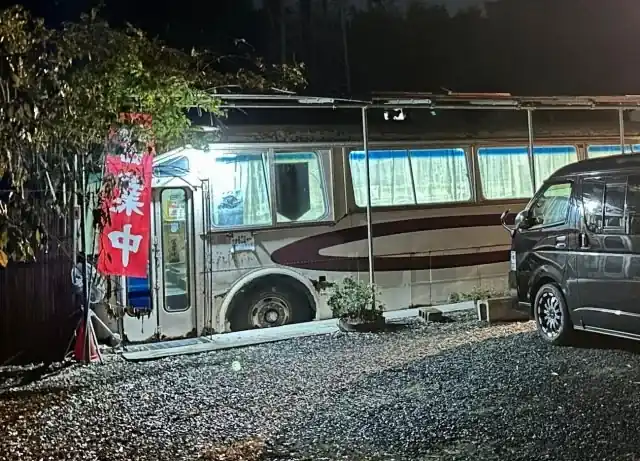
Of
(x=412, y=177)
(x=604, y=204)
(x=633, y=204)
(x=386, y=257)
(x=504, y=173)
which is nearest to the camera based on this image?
(x=633, y=204)

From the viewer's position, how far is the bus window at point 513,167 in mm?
12516

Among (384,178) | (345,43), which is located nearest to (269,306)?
(384,178)

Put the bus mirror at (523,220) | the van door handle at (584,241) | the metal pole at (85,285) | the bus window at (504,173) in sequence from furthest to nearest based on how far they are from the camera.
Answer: the bus window at (504,173), the bus mirror at (523,220), the metal pole at (85,285), the van door handle at (584,241)

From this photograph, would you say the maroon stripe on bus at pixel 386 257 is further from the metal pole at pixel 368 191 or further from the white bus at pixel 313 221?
the metal pole at pixel 368 191

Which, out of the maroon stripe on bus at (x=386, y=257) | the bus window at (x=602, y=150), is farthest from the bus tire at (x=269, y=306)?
the bus window at (x=602, y=150)

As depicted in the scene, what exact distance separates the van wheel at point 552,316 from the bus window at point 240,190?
12.2ft

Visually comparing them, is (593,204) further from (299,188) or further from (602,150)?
(602,150)

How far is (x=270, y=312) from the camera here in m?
11.1

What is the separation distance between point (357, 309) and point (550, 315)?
2.62 m

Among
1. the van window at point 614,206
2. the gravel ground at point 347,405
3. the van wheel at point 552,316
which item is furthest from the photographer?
the van wheel at point 552,316

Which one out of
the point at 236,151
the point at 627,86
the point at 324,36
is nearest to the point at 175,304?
the point at 236,151

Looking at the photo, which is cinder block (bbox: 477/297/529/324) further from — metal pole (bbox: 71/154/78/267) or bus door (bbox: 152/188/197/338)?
metal pole (bbox: 71/154/78/267)

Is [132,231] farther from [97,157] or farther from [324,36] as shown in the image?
[324,36]

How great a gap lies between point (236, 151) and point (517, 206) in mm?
4828
